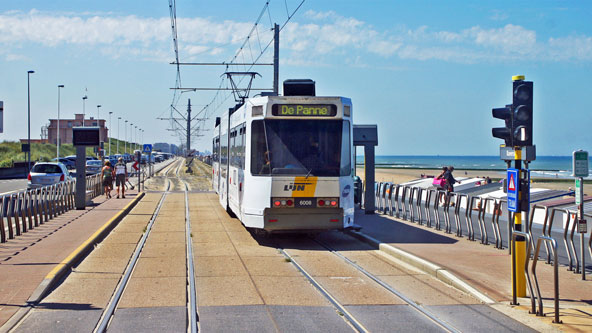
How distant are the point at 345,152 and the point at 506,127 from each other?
18.0ft

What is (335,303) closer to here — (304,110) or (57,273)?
(57,273)

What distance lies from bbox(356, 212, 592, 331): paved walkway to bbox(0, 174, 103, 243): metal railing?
8.18 m

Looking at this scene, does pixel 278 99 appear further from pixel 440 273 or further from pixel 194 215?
pixel 194 215

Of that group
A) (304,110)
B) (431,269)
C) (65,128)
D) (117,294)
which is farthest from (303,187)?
(65,128)

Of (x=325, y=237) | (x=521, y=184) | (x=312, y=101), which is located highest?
(x=312, y=101)

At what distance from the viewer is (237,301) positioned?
823 centimetres

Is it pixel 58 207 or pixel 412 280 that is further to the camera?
pixel 58 207

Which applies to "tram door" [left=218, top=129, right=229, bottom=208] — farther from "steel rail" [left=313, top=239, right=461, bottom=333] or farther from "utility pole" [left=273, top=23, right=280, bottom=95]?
"steel rail" [left=313, top=239, right=461, bottom=333]

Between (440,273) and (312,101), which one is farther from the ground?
(312,101)

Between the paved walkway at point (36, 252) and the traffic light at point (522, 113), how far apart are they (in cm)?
680

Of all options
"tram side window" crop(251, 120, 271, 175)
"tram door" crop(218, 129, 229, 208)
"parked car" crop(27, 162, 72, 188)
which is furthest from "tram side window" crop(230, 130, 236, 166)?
"parked car" crop(27, 162, 72, 188)

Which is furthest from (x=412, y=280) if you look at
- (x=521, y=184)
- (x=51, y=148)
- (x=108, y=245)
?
(x=51, y=148)

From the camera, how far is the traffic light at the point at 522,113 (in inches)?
335

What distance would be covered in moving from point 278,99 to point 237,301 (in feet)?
21.0
